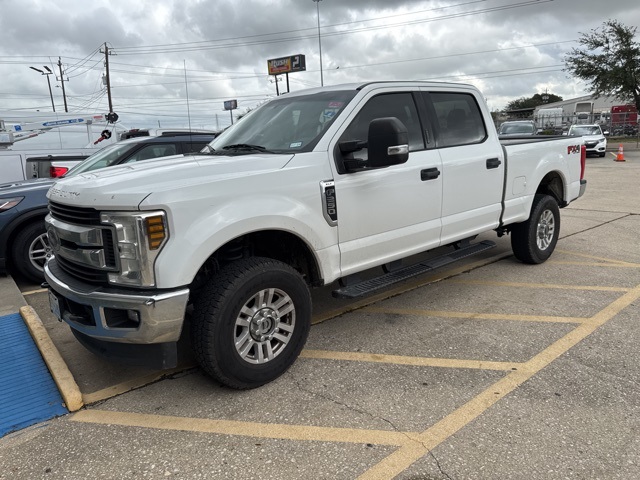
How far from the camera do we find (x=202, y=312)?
2.99m

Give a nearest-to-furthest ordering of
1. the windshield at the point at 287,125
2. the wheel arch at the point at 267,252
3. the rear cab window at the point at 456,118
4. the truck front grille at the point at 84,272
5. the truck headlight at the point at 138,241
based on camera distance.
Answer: the truck headlight at the point at 138,241, the truck front grille at the point at 84,272, the wheel arch at the point at 267,252, the windshield at the point at 287,125, the rear cab window at the point at 456,118

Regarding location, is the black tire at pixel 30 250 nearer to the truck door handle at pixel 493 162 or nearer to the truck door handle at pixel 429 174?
the truck door handle at pixel 429 174

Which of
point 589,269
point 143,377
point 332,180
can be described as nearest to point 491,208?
point 589,269

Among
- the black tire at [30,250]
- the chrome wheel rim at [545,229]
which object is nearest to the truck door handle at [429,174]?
the chrome wheel rim at [545,229]

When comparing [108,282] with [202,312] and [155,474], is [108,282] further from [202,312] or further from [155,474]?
[155,474]

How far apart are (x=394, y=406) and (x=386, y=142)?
1731 millimetres

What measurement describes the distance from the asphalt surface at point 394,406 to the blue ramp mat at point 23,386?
132 mm

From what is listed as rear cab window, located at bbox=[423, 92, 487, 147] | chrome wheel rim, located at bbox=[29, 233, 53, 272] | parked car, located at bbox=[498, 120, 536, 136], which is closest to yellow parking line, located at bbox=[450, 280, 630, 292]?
rear cab window, located at bbox=[423, 92, 487, 147]

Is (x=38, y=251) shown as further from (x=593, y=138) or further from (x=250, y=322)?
Answer: (x=593, y=138)

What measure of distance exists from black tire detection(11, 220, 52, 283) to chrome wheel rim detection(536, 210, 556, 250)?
5.73 metres

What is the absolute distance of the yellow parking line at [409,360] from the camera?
140 inches

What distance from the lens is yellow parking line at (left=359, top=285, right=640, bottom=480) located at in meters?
2.56

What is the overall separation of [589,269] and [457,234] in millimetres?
2247

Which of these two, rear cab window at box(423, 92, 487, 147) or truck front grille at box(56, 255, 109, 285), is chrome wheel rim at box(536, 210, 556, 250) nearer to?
rear cab window at box(423, 92, 487, 147)
